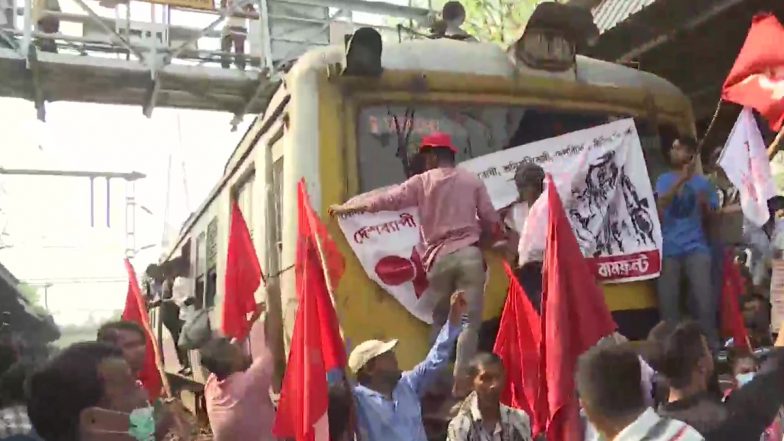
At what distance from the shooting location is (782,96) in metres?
4.38

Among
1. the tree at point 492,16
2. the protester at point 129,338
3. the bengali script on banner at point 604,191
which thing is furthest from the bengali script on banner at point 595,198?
the tree at point 492,16

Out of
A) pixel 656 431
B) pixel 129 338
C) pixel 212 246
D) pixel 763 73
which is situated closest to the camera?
pixel 656 431

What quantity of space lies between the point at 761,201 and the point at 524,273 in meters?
1.33

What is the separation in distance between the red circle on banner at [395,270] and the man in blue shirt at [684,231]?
1.59 meters

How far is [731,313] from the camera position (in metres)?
4.88

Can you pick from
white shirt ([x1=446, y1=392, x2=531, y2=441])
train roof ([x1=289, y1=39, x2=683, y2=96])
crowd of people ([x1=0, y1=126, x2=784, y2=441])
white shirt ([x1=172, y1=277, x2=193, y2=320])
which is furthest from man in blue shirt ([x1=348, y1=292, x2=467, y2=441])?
white shirt ([x1=172, y1=277, x2=193, y2=320])

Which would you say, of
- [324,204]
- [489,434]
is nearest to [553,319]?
[489,434]

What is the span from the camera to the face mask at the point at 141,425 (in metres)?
2.43

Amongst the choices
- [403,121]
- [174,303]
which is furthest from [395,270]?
[174,303]

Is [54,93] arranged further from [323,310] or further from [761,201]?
Answer: [761,201]

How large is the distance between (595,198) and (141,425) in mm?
3374

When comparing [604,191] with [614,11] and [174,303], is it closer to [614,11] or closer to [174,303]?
[614,11]

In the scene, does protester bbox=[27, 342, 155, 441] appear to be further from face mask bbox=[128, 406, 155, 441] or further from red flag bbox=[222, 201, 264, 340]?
red flag bbox=[222, 201, 264, 340]

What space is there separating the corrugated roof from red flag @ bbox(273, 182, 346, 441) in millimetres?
3859
